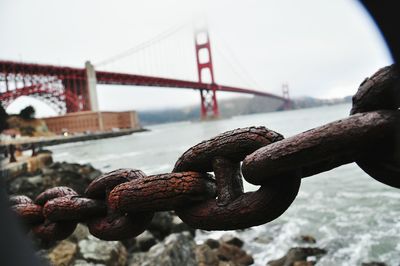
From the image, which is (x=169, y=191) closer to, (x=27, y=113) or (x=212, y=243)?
(x=212, y=243)

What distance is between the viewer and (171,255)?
3.27 m

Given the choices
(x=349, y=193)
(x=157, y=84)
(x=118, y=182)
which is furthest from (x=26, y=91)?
(x=118, y=182)

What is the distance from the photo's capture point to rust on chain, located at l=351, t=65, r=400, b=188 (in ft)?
1.86

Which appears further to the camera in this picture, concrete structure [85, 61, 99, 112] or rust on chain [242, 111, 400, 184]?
concrete structure [85, 61, 99, 112]

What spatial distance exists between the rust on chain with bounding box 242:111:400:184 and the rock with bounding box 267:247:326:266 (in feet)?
11.6

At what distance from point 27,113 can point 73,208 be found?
2772 cm

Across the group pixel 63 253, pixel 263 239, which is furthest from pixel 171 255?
pixel 263 239

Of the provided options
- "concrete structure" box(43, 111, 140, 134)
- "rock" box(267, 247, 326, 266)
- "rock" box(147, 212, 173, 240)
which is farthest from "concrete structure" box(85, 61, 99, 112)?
"rock" box(267, 247, 326, 266)

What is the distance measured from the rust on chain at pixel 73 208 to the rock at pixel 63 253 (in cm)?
241

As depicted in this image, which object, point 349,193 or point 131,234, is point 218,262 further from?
point 349,193

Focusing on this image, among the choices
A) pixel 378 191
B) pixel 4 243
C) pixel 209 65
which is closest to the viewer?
pixel 4 243

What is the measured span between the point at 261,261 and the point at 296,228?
1.18m

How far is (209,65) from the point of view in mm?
39312

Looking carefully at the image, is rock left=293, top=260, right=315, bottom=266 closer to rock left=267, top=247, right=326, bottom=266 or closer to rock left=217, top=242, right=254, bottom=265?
rock left=267, top=247, right=326, bottom=266
